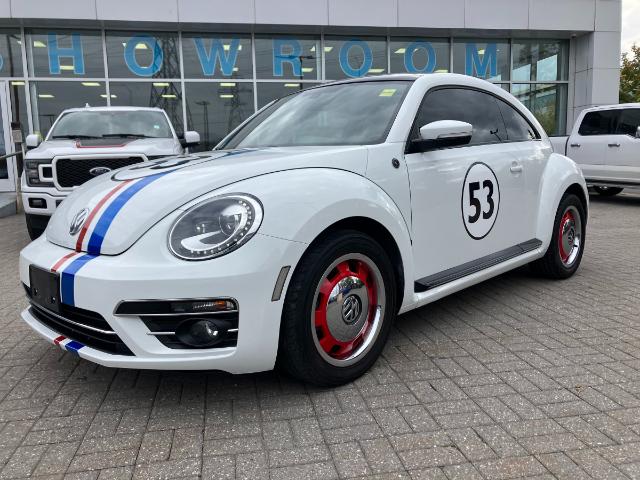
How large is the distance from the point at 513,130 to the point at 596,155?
8.14m

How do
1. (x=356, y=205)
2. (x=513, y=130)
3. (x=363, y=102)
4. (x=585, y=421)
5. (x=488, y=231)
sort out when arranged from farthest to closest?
(x=513, y=130) < (x=488, y=231) < (x=363, y=102) < (x=356, y=205) < (x=585, y=421)

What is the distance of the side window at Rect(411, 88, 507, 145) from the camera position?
352cm

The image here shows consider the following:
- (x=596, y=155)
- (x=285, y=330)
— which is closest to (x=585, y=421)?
(x=285, y=330)

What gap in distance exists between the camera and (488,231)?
381 centimetres

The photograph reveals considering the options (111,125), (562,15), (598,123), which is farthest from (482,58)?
(111,125)

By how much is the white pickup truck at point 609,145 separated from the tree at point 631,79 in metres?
25.8

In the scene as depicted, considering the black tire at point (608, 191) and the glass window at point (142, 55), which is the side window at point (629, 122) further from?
the glass window at point (142, 55)

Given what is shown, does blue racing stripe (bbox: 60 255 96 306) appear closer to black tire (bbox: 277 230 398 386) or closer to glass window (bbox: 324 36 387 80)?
black tire (bbox: 277 230 398 386)

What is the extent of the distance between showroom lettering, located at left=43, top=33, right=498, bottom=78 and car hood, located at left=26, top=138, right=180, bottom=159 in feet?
22.7

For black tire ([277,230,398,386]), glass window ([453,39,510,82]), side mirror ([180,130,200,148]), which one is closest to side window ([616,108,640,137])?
glass window ([453,39,510,82])

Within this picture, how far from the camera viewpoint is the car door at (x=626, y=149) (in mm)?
10703

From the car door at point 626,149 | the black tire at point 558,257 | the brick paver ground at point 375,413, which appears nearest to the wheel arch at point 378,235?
the brick paver ground at point 375,413

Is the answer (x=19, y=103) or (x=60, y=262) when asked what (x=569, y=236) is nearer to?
(x=60, y=262)

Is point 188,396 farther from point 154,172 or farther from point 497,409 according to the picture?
point 497,409
